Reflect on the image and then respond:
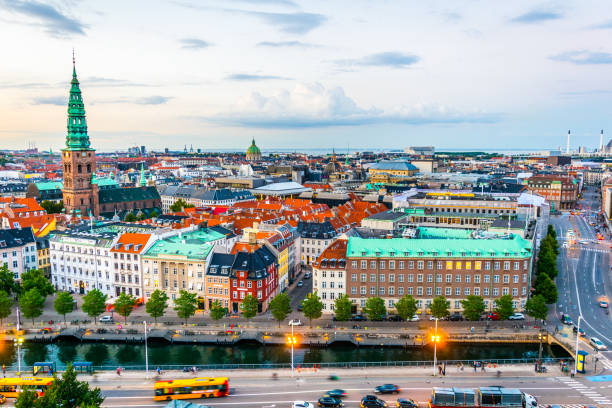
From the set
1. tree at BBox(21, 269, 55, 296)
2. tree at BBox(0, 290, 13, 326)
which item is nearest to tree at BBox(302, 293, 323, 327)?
tree at BBox(21, 269, 55, 296)

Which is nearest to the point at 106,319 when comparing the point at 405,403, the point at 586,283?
the point at 405,403

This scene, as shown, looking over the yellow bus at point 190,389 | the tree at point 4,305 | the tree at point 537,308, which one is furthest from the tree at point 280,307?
the tree at point 4,305

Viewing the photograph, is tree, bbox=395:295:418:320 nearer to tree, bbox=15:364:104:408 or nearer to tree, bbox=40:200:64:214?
tree, bbox=15:364:104:408

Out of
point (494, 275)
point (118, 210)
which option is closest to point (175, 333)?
point (494, 275)

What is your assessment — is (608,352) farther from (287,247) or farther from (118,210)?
(118,210)

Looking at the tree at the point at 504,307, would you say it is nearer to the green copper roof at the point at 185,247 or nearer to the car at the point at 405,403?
the car at the point at 405,403

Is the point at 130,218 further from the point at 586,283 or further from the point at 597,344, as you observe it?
the point at 597,344
